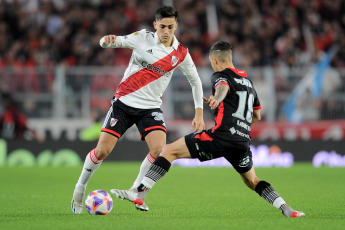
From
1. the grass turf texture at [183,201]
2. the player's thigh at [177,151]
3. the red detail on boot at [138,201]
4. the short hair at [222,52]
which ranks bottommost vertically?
the grass turf texture at [183,201]

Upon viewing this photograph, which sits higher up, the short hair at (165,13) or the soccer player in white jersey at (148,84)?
the short hair at (165,13)

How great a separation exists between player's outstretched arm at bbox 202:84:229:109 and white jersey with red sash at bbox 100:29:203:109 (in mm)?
1292

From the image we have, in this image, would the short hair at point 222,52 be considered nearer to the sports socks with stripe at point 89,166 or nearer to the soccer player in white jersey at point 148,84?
the soccer player in white jersey at point 148,84

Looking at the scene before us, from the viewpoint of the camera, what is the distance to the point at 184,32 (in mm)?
20094

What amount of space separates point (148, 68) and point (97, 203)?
5.40ft

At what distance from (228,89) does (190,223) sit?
132 centimetres

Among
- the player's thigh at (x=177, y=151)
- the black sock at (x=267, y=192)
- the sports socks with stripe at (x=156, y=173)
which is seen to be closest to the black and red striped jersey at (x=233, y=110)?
the player's thigh at (x=177, y=151)

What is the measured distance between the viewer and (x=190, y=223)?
6.39m

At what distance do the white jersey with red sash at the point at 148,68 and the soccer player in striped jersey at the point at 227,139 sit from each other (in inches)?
38.0

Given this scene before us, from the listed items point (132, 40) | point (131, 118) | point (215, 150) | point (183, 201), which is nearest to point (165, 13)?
point (132, 40)

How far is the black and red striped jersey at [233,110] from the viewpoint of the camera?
6.74 meters

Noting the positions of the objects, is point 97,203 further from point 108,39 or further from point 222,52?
point 222,52

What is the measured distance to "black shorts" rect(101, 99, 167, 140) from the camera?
7668 millimetres

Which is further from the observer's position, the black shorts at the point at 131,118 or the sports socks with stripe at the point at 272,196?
the black shorts at the point at 131,118
